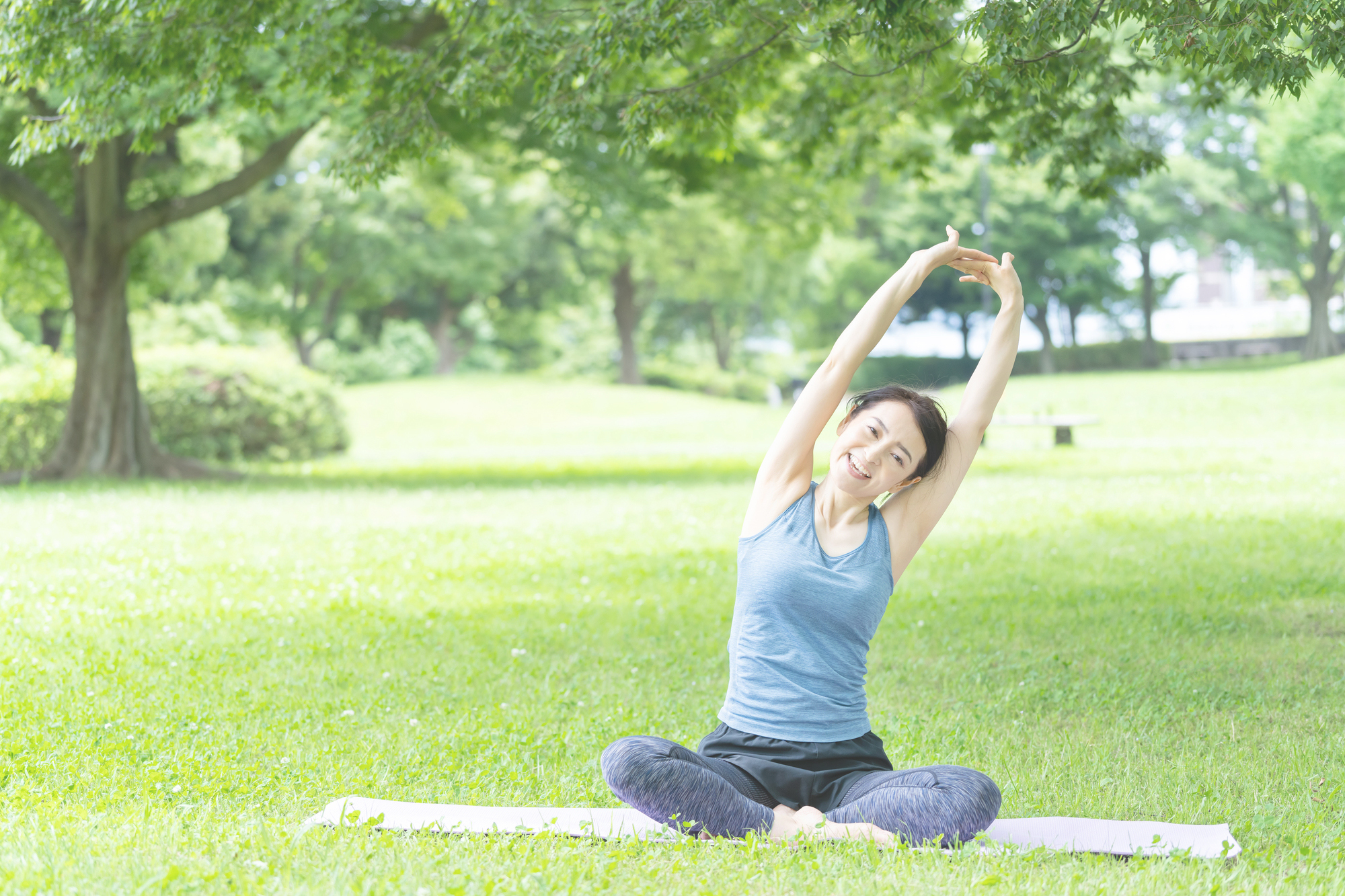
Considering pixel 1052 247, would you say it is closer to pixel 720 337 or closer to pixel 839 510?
pixel 720 337

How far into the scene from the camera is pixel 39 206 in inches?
660

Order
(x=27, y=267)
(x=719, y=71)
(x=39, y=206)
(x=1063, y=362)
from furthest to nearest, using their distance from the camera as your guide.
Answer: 1. (x=1063, y=362)
2. (x=27, y=267)
3. (x=39, y=206)
4. (x=719, y=71)

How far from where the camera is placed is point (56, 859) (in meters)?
3.53

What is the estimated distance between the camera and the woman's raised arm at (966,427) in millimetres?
3967

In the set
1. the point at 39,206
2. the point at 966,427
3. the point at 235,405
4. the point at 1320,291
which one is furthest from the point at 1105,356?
the point at 966,427

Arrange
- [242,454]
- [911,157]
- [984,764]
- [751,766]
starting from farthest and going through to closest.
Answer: [242,454]
[911,157]
[984,764]
[751,766]

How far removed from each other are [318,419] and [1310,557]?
1904 centimetres

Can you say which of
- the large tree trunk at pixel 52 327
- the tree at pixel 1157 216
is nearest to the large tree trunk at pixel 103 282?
the large tree trunk at pixel 52 327

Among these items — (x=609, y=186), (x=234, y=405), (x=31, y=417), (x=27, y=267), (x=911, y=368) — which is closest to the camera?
(x=609, y=186)

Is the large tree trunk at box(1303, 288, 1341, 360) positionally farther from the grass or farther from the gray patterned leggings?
the gray patterned leggings

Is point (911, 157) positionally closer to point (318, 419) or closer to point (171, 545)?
point (171, 545)

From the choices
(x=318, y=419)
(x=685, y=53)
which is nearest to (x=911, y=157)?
(x=685, y=53)

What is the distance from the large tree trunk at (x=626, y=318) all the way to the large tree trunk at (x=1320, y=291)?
1010 inches

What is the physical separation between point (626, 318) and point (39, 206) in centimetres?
3192
